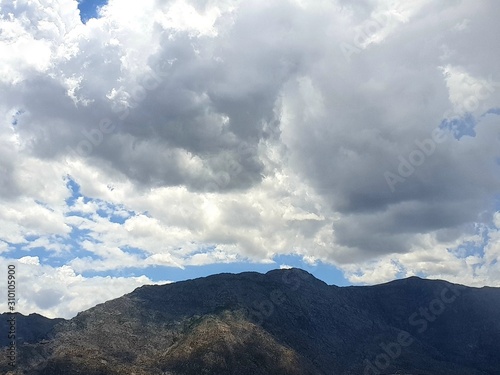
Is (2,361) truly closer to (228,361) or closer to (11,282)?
(228,361)

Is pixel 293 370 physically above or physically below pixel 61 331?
below

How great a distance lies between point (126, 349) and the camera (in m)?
181

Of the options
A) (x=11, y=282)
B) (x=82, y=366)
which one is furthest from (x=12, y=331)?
(x=82, y=366)

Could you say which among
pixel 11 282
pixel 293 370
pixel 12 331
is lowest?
pixel 293 370

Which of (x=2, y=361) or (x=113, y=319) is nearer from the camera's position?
(x=2, y=361)

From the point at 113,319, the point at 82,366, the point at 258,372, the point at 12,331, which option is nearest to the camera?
the point at 12,331

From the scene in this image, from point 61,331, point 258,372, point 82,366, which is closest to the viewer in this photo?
point 82,366

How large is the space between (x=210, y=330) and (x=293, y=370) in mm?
34161

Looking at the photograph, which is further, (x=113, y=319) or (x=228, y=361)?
(x=113, y=319)

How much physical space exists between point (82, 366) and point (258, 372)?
191 ft

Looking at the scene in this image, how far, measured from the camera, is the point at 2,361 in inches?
6353

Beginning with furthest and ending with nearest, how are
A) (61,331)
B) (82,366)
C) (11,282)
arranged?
(61,331) → (82,366) → (11,282)

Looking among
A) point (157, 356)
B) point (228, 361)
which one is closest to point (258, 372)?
point (228, 361)

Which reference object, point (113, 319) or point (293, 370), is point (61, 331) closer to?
point (113, 319)
